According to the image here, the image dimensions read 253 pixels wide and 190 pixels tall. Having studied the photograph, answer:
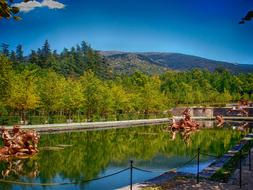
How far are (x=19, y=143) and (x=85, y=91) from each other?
25.2 metres

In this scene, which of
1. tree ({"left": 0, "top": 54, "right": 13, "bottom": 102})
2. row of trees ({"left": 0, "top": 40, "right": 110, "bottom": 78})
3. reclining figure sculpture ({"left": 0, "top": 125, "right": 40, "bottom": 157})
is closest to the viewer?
reclining figure sculpture ({"left": 0, "top": 125, "right": 40, "bottom": 157})

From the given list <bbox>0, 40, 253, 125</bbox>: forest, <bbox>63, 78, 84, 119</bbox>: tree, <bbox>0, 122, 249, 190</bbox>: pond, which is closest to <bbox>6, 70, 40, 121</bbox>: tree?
<bbox>0, 40, 253, 125</bbox>: forest

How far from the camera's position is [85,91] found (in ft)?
142

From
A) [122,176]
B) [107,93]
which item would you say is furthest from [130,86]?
[122,176]

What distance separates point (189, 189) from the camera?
9.77m

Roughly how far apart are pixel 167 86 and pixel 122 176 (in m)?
69.4

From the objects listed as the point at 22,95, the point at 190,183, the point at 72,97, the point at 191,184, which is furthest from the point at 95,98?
the point at 191,184

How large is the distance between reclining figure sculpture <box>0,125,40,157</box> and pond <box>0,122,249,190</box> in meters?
0.63

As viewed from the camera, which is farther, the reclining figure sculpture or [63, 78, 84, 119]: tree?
[63, 78, 84, 119]: tree

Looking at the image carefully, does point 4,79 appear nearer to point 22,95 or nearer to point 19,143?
point 22,95

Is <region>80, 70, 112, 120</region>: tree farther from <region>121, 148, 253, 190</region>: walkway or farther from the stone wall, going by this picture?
<region>121, 148, 253, 190</region>: walkway

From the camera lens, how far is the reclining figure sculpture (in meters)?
17.7

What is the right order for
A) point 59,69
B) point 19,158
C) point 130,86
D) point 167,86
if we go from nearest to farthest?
point 19,158 < point 130,86 < point 59,69 < point 167,86

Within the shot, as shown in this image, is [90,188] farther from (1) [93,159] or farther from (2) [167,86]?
(2) [167,86]
